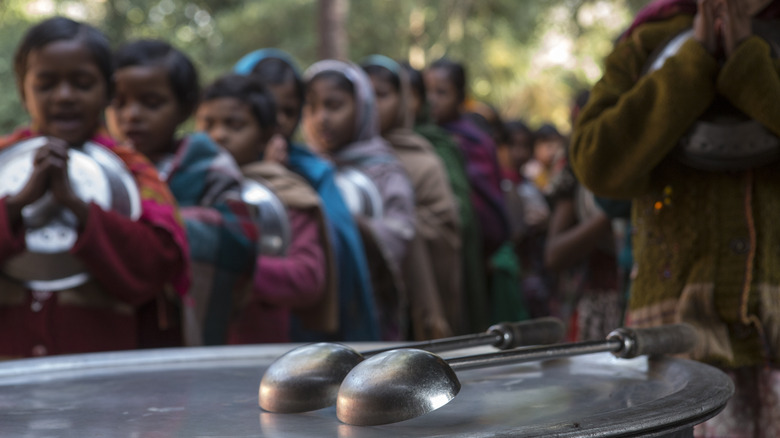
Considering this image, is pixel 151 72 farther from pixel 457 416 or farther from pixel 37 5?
pixel 37 5

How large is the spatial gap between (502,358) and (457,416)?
123 mm

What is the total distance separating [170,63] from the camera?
109 inches

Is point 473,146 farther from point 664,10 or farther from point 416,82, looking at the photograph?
point 664,10

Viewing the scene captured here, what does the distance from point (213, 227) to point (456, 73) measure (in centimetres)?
318

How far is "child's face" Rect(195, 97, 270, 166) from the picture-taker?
3.14m

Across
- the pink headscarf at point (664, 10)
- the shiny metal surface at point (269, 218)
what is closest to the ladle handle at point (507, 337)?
the pink headscarf at point (664, 10)

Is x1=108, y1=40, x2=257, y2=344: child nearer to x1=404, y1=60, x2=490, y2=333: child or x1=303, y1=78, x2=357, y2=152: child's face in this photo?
x1=303, y1=78, x2=357, y2=152: child's face

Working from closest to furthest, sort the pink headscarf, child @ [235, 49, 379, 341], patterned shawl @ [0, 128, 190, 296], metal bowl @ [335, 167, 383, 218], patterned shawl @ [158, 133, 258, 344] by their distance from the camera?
the pink headscarf → patterned shawl @ [0, 128, 190, 296] → patterned shawl @ [158, 133, 258, 344] → child @ [235, 49, 379, 341] → metal bowl @ [335, 167, 383, 218]

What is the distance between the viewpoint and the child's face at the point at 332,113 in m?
4.02

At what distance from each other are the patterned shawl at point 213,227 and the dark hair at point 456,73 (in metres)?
2.96

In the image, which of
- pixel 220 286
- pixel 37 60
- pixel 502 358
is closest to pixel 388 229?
pixel 220 286

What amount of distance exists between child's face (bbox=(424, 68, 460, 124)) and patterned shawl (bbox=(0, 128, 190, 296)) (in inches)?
135

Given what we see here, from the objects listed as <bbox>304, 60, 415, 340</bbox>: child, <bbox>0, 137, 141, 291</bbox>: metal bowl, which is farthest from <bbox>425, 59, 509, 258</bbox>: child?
<bbox>0, 137, 141, 291</bbox>: metal bowl

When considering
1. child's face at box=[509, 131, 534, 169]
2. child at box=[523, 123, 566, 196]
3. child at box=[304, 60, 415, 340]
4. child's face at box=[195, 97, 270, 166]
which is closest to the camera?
child's face at box=[195, 97, 270, 166]
